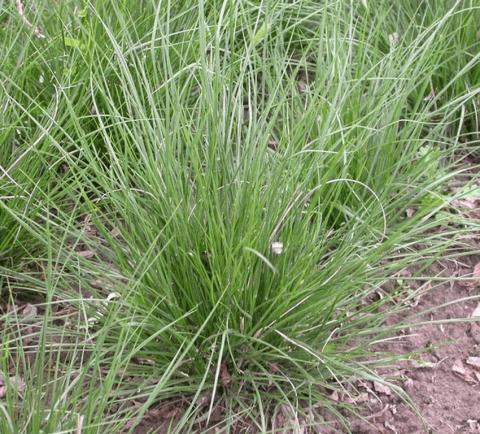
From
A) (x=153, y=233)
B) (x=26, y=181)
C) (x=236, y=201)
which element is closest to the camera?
(x=236, y=201)

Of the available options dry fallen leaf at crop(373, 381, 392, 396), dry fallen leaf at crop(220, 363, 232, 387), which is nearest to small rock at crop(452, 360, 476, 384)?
dry fallen leaf at crop(373, 381, 392, 396)

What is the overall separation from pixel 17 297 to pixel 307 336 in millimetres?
1091

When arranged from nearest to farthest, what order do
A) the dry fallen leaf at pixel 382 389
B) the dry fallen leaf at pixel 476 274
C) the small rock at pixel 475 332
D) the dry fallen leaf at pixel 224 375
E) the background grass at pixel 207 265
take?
1. the background grass at pixel 207 265
2. the dry fallen leaf at pixel 224 375
3. the dry fallen leaf at pixel 382 389
4. the small rock at pixel 475 332
5. the dry fallen leaf at pixel 476 274

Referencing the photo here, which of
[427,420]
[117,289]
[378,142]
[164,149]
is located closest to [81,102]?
[164,149]

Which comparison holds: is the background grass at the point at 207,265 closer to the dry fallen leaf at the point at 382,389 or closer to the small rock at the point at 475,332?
the dry fallen leaf at the point at 382,389

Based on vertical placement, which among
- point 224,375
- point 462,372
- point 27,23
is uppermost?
point 27,23

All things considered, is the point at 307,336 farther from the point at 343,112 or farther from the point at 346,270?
the point at 343,112

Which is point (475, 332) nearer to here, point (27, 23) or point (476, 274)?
point (476, 274)

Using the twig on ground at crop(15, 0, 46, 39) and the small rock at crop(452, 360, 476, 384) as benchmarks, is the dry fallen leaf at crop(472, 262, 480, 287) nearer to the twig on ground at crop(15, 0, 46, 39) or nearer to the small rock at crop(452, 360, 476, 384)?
the small rock at crop(452, 360, 476, 384)

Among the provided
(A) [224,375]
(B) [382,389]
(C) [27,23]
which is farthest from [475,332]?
(C) [27,23]

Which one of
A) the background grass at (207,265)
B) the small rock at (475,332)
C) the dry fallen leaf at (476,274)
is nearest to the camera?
the background grass at (207,265)

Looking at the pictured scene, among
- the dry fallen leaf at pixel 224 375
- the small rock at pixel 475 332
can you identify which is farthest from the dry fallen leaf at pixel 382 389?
the dry fallen leaf at pixel 224 375

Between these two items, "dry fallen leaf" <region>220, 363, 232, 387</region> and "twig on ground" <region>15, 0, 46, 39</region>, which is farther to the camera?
"twig on ground" <region>15, 0, 46, 39</region>

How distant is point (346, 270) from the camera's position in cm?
244
